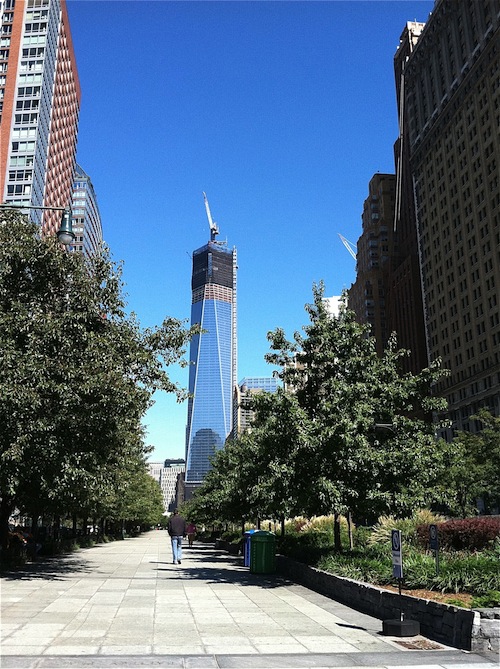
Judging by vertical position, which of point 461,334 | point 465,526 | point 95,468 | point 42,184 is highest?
point 42,184

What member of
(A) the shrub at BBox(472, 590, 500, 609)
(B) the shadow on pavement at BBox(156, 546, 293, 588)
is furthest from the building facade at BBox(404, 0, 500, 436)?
(A) the shrub at BBox(472, 590, 500, 609)

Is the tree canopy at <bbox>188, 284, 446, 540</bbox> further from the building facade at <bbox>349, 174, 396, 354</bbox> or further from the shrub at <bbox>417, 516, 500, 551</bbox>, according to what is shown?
the building facade at <bbox>349, 174, 396, 354</bbox>

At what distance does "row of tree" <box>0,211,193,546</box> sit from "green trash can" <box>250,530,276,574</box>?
546 cm

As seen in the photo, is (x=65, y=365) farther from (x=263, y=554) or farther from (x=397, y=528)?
(x=397, y=528)

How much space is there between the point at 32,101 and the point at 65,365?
81.1 m

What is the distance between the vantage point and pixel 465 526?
19250mm

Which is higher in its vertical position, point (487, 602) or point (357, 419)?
point (357, 419)

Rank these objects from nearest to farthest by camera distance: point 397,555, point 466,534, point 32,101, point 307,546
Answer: point 397,555
point 466,534
point 307,546
point 32,101

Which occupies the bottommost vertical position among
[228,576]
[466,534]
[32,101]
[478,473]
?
[228,576]

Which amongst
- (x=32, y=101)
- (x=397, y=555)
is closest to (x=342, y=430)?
(x=397, y=555)

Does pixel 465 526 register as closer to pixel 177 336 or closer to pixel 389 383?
pixel 389 383

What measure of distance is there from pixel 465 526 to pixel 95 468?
38.0 feet

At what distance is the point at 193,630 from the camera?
9.99 m

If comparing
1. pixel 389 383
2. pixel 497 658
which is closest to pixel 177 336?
pixel 389 383
